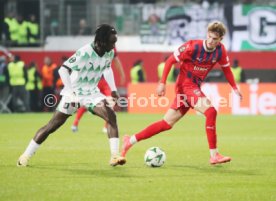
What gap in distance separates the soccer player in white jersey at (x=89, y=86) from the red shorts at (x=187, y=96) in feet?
4.21

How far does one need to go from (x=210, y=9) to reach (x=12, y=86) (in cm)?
870

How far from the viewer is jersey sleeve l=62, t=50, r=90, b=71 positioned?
39.2 feet

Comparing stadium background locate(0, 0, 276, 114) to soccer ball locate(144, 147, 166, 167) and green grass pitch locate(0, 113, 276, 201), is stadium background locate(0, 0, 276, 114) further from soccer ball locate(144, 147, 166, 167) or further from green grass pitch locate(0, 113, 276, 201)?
soccer ball locate(144, 147, 166, 167)

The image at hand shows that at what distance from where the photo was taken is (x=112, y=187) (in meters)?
10.1

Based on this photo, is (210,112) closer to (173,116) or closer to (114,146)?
(173,116)

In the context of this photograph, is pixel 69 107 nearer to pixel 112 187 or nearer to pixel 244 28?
pixel 112 187

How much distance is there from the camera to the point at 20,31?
1328 inches

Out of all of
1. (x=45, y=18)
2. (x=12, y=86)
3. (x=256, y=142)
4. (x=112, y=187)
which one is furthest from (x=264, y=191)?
(x=45, y=18)

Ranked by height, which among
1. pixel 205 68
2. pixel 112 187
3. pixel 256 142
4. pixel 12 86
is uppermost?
pixel 205 68

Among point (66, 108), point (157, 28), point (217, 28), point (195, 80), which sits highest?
point (217, 28)

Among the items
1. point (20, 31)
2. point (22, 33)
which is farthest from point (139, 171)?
point (22, 33)

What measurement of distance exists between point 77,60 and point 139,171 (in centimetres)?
187

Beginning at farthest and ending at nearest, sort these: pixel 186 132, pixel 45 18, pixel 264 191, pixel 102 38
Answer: pixel 45 18, pixel 186 132, pixel 102 38, pixel 264 191

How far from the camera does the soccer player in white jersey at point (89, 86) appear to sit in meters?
11.9
